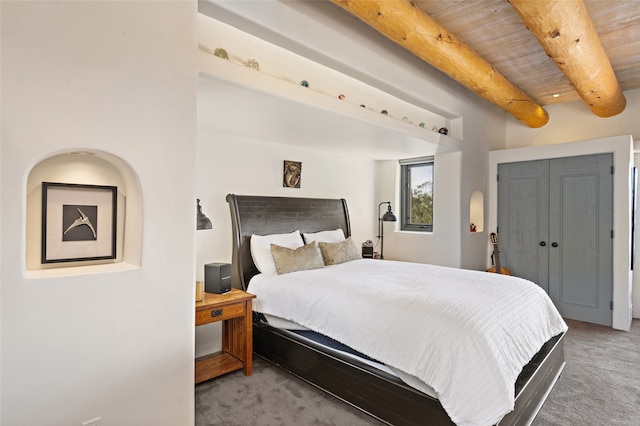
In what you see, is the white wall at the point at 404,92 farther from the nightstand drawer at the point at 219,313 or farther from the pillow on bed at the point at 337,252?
the nightstand drawer at the point at 219,313

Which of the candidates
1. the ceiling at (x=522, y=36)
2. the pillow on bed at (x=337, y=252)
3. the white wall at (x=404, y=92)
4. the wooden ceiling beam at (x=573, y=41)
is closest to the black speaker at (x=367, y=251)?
the white wall at (x=404, y=92)

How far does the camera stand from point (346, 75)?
3211mm

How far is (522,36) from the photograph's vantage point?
3.17m

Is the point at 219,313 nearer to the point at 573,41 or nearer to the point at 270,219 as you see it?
the point at 270,219

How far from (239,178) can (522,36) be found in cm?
290

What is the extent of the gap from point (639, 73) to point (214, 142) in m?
4.74

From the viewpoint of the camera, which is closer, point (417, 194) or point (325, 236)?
point (325, 236)

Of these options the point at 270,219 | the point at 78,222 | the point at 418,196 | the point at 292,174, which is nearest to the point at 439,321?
the point at 78,222

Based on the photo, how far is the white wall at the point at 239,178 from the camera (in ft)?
10.6

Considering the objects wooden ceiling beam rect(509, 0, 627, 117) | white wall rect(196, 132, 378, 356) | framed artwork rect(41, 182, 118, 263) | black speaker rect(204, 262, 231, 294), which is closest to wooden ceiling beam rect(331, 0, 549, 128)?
wooden ceiling beam rect(509, 0, 627, 117)

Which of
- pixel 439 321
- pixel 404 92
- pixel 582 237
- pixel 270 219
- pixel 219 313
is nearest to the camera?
pixel 439 321

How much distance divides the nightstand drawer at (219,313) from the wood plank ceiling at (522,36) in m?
2.70

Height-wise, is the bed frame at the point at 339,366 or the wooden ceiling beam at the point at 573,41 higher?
the wooden ceiling beam at the point at 573,41

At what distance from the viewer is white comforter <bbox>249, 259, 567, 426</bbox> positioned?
178 centimetres
